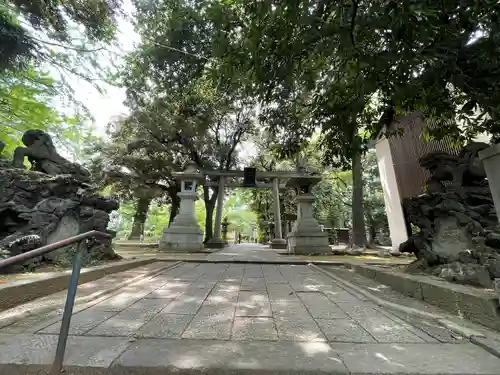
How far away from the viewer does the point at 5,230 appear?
452cm

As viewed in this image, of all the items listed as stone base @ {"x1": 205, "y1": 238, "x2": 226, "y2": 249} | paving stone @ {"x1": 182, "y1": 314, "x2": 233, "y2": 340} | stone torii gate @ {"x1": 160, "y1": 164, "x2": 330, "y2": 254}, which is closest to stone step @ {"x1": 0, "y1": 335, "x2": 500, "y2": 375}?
paving stone @ {"x1": 182, "y1": 314, "x2": 233, "y2": 340}

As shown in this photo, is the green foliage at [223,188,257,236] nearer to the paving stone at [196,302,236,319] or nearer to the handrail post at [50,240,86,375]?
the paving stone at [196,302,236,319]

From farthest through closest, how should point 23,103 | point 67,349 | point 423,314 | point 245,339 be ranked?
point 23,103 → point 423,314 → point 245,339 → point 67,349

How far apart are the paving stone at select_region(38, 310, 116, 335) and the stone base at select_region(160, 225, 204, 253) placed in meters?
7.74

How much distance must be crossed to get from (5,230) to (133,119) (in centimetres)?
864

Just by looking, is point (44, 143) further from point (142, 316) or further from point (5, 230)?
point (142, 316)

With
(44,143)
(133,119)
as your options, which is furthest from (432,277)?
(133,119)

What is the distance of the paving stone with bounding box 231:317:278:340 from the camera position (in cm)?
206

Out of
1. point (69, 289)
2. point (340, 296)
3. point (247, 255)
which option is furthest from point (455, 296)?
point (247, 255)

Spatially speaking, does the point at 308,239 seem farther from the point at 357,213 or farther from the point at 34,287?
the point at 34,287

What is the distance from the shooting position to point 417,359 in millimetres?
1729

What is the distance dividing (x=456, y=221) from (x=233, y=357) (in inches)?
151

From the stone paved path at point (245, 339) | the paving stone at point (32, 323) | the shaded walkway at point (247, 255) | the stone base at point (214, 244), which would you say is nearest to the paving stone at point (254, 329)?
the stone paved path at point (245, 339)

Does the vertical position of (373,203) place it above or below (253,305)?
above
